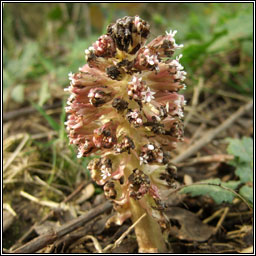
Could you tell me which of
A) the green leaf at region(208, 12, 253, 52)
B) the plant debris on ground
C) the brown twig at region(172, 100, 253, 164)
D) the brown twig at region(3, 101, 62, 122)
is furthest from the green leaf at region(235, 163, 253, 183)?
the brown twig at region(3, 101, 62, 122)

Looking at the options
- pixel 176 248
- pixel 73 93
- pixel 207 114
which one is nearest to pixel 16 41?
pixel 207 114

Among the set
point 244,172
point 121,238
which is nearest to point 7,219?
point 121,238

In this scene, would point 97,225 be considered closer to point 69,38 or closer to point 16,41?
point 69,38

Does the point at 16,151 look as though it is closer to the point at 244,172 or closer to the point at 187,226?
the point at 187,226

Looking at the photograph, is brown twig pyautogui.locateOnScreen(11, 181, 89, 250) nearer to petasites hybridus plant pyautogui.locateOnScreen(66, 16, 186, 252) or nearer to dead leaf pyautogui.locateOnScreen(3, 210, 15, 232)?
dead leaf pyautogui.locateOnScreen(3, 210, 15, 232)

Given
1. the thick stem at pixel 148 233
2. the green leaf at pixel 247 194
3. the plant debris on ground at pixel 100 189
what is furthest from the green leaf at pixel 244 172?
the thick stem at pixel 148 233

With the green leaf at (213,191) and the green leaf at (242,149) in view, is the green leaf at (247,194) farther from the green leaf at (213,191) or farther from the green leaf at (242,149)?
the green leaf at (242,149)
